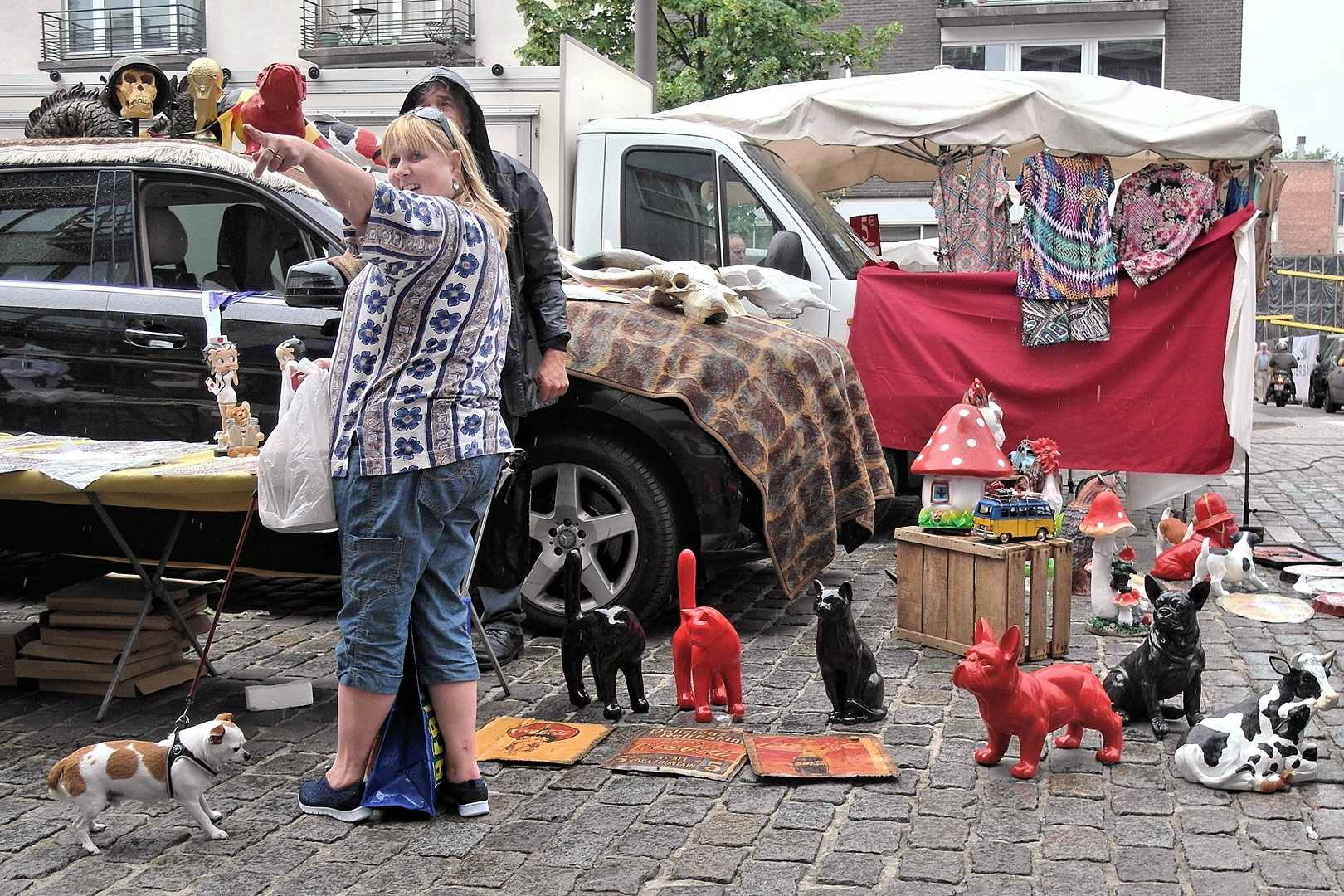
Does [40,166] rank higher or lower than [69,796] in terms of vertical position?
higher

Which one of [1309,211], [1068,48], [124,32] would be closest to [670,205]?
[1068,48]

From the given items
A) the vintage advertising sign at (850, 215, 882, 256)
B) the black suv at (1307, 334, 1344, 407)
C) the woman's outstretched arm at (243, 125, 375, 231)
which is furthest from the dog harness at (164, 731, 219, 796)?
the black suv at (1307, 334, 1344, 407)

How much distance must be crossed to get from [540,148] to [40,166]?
13.9 ft

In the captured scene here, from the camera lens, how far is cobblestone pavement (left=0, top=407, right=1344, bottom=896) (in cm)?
313

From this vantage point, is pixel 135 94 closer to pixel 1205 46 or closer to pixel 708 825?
pixel 708 825

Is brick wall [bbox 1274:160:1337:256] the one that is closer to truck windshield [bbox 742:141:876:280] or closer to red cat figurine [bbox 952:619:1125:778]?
truck windshield [bbox 742:141:876:280]

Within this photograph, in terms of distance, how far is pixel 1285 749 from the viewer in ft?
12.1

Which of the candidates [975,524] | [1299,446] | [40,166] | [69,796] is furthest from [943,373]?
[1299,446]

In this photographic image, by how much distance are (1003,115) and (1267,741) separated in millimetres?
4959

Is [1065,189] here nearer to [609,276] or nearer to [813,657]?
[609,276]

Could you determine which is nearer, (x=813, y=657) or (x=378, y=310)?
(x=378, y=310)

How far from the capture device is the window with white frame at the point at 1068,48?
1095 inches

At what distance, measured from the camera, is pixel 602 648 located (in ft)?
14.0

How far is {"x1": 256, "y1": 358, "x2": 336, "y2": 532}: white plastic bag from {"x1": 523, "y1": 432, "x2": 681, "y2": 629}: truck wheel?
1.74 metres
